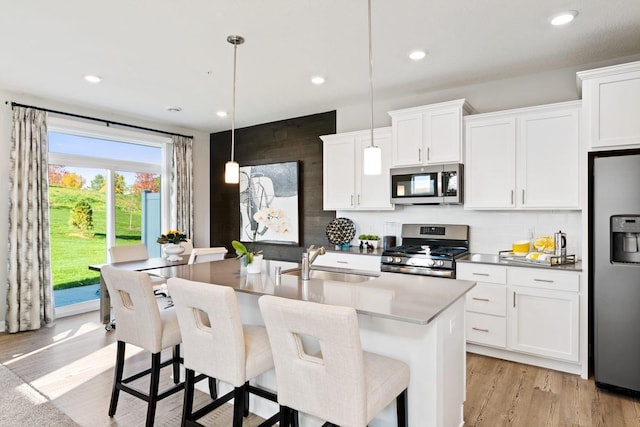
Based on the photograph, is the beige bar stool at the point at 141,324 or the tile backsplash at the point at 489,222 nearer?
the beige bar stool at the point at 141,324

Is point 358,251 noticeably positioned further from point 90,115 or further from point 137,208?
point 90,115

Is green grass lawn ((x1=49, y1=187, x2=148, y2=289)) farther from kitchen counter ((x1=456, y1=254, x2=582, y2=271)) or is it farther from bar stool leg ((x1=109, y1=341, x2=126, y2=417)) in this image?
kitchen counter ((x1=456, y1=254, x2=582, y2=271))

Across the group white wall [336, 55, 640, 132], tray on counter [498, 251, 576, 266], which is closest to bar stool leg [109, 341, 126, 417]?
tray on counter [498, 251, 576, 266]

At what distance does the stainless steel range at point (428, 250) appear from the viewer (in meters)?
3.69

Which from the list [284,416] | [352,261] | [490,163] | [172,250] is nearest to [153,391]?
[284,416]

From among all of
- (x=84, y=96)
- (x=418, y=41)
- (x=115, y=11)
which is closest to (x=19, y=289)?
(x=84, y=96)

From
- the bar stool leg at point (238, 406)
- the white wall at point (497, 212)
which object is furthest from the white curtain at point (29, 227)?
the white wall at point (497, 212)

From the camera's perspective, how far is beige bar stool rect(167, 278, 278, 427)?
1.84m

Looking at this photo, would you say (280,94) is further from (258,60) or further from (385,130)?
(385,130)

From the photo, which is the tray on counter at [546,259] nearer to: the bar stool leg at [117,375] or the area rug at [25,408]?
the bar stool leg at [117,375]

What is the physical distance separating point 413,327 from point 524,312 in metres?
1.93

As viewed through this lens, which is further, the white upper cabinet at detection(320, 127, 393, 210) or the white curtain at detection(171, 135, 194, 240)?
the white curtain at detection(171, 135, 194, 240)

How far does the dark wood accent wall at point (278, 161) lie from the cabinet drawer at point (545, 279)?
96.5 inches

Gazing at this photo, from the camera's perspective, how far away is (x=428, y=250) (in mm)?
3889
